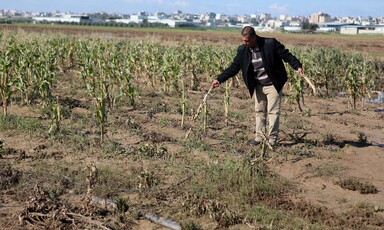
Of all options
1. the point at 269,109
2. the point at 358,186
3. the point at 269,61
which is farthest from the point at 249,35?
the point at 358,186

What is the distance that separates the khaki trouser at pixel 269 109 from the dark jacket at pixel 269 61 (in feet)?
0.43

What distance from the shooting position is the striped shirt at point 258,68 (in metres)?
7.17

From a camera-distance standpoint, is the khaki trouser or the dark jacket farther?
the khaki trouser

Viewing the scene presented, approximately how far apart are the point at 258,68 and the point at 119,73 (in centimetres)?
474

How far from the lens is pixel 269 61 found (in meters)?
7.09

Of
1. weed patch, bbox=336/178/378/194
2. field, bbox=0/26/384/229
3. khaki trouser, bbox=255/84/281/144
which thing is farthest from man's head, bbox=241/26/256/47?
weed patch, bbox=336/178/378/194

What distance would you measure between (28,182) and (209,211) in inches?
92.9

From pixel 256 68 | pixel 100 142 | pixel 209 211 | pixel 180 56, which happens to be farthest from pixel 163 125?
pixel 180 56

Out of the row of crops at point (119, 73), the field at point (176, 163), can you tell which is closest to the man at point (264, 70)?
the field at point (176, 163)

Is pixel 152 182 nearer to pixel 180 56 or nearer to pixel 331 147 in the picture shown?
pixel 331 147

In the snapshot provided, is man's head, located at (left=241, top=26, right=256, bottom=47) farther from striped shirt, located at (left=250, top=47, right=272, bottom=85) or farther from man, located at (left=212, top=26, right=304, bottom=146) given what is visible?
striped shirt, located at (left=250, top=47, right=272, bottom=85)

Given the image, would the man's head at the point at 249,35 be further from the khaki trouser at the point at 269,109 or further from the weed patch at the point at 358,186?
the weed patch at the point at 358,186

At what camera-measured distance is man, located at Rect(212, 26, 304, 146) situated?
7.08 meters

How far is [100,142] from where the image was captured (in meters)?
7.65
